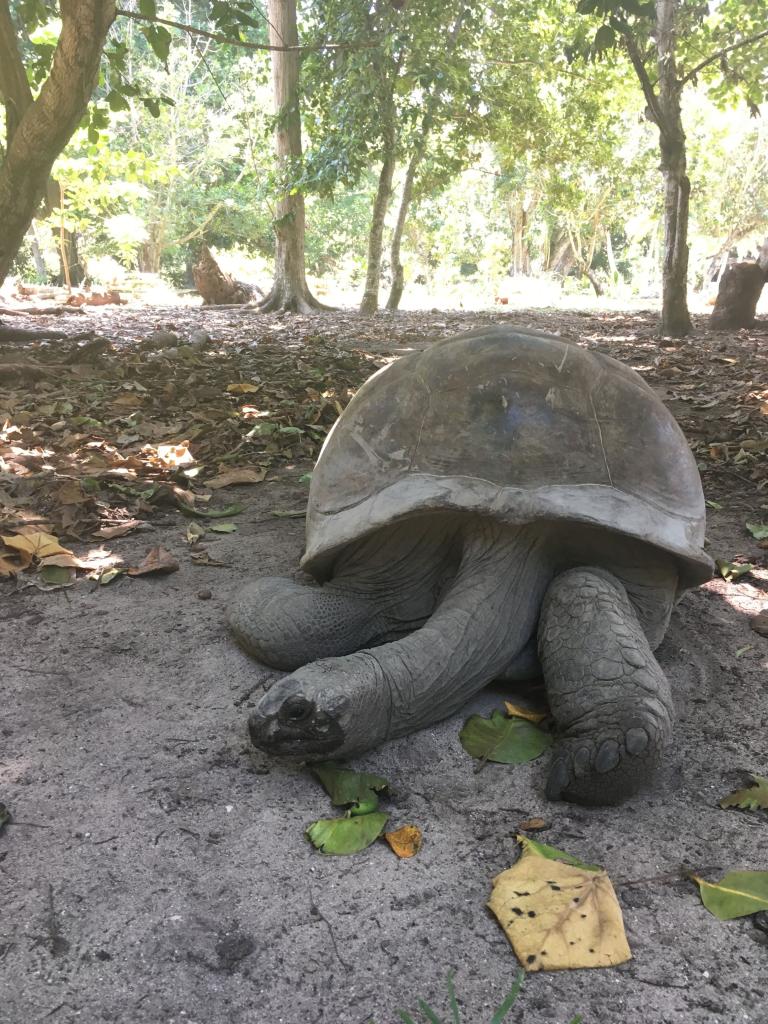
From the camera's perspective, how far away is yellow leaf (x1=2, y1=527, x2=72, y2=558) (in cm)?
239

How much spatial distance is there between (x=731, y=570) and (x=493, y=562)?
1.08 meters

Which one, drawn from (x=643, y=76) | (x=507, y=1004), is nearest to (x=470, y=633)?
(x=507, y=1004)

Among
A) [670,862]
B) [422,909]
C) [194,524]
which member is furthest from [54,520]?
[670,862]

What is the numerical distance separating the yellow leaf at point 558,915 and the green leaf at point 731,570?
4.79 feet

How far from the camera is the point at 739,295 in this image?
324 inches

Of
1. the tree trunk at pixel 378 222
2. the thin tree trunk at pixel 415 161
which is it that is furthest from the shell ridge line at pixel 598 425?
the thin tree trunk at pixel 415 161

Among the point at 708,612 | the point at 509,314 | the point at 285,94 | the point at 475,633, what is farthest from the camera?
the point at 509,314

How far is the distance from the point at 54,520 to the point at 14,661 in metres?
0.94

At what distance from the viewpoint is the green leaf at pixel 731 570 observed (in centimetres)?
241

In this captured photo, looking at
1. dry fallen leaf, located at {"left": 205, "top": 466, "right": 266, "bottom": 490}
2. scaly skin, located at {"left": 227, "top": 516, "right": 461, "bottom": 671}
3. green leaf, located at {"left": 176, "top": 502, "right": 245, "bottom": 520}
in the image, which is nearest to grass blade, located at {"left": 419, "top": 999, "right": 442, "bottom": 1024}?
scaly skin, located at {"left": 227, "top": 516, "right": 461, "bottom": 671}

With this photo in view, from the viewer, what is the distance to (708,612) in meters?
2.21

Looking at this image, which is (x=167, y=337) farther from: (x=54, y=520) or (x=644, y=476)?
(x=644, y=476)

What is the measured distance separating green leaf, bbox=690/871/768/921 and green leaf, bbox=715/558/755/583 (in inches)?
53.3

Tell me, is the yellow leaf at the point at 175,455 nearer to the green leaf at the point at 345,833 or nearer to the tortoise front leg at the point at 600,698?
the tortoise front leg at the point at 600,698
